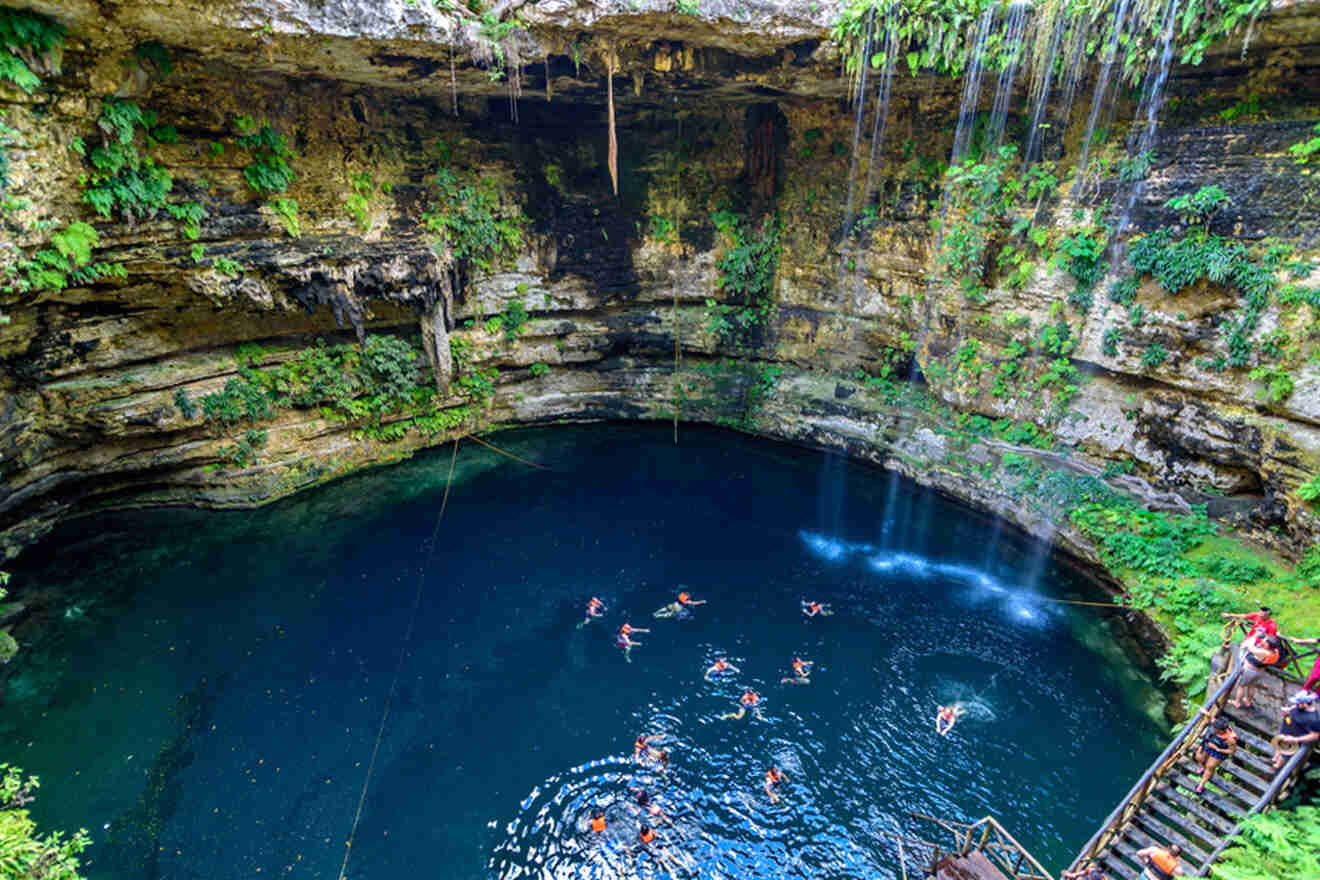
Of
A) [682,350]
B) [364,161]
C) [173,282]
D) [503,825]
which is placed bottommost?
[503,825]

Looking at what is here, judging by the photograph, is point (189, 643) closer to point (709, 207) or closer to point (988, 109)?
point (709, 207)

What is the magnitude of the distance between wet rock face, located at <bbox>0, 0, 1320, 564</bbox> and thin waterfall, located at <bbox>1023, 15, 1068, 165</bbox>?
0.37 metres

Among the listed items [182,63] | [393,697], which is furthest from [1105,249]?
[182,63]

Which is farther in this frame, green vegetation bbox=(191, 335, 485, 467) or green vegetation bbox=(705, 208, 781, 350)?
green vegetation bbox=(705, 208, 781, 350)

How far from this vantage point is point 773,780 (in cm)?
960

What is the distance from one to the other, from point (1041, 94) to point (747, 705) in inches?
570

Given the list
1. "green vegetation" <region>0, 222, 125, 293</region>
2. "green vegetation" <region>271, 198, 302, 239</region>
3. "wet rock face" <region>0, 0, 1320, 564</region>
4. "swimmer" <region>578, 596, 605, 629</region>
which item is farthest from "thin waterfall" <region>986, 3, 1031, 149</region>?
"green vegetation" <region>0, 222, 125, 293</region>

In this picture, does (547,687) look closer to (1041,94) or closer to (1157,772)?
(1157,772)

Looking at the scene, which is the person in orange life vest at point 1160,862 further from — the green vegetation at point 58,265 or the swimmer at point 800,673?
the green vegetation at point 58,265

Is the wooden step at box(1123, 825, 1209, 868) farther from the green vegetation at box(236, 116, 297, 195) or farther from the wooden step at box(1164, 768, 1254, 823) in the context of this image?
the green vegetation at box(236, 116, 297, 195)

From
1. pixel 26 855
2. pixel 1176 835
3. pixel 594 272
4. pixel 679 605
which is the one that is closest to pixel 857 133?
pixel 594 272

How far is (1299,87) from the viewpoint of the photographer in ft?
37.2

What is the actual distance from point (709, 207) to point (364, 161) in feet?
33.0

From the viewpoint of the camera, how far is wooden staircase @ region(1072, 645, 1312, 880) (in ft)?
23.0
